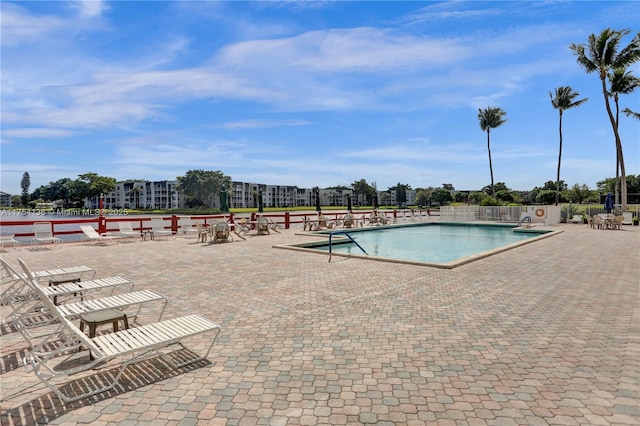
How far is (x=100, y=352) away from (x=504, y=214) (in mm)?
30469

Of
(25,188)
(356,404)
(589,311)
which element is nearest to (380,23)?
(589,311)

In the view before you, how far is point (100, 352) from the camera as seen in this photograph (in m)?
3.18

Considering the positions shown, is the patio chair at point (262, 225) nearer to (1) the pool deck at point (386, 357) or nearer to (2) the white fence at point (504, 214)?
(1) the pool deck at point (386, 357)

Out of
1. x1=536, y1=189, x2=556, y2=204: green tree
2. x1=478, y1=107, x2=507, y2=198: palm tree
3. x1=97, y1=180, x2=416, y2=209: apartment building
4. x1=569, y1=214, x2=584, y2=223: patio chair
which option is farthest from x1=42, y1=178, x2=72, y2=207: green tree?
x1=536, y1=189, x2=556, y2=204: green tree

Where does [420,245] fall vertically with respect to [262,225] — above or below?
below

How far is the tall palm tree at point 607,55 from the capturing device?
89.1ft

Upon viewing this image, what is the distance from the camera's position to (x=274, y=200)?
445ft

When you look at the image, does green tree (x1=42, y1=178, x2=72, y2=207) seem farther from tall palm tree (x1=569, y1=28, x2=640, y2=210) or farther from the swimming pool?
tall palm tree (x1=569, y1=28, x2=640, y2=210)

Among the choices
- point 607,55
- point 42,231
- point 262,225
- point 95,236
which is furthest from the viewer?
point 607,55

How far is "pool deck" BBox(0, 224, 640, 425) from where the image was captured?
2.91m

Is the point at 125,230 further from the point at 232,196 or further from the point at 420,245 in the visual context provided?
the point at 232,196

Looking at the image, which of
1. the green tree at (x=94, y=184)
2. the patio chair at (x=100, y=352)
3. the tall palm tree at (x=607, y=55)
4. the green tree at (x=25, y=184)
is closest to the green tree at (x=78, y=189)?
the green tree at (x=94, y=184)

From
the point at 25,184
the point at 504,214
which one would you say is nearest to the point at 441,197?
the point at 504,214

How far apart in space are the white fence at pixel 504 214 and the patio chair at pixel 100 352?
26.1 meters
